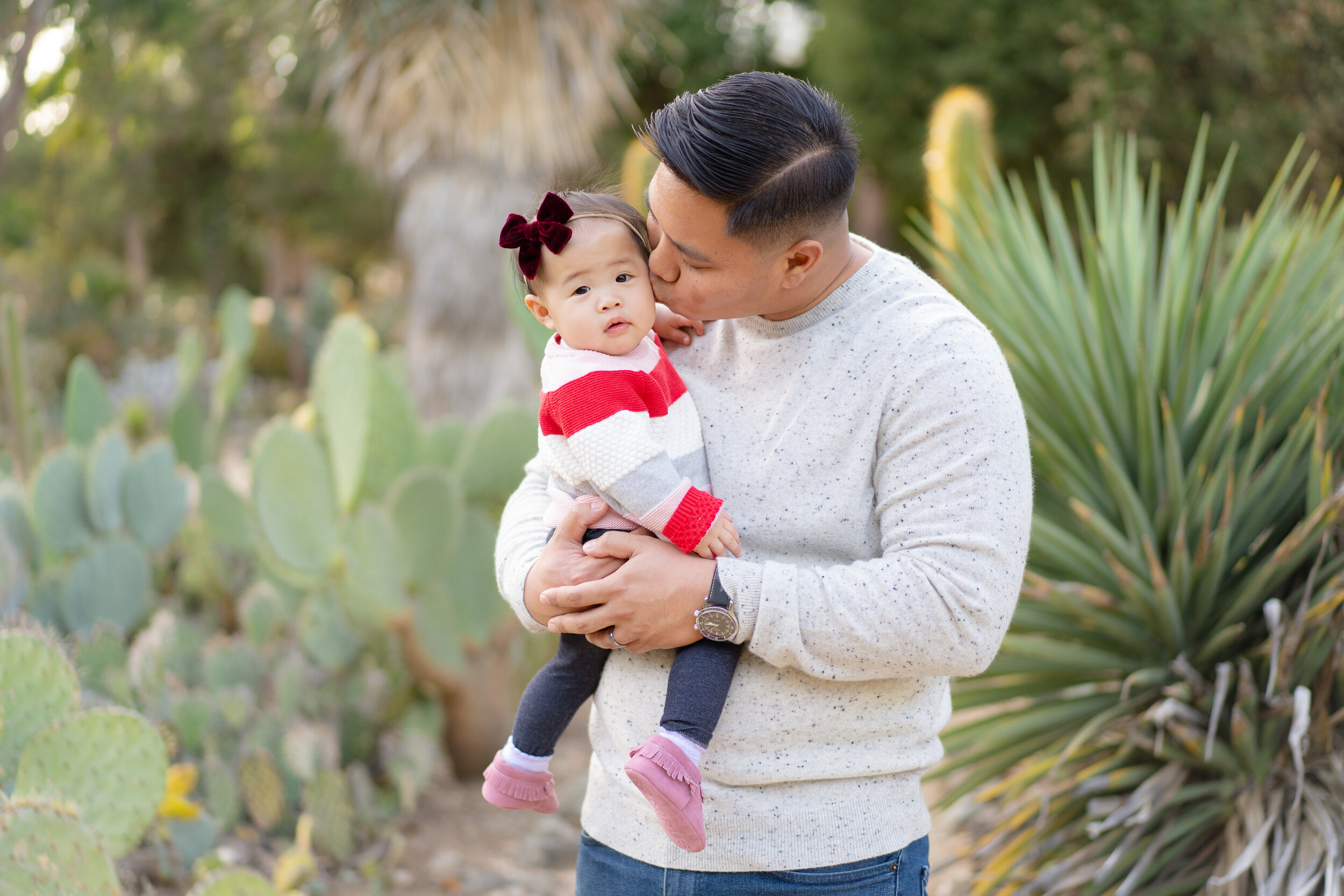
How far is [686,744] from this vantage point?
51.5 inches

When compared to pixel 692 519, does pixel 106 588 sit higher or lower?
lower

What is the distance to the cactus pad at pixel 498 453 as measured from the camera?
3822mm

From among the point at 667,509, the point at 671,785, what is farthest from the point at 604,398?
the point at 671,785

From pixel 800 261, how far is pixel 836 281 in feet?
0.31

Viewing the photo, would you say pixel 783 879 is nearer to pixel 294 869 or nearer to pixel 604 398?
pixel 604 398

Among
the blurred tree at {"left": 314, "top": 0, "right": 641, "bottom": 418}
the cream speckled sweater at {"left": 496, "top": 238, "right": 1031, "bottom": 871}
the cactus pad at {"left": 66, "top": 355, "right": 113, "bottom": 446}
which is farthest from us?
the blurred tree at {"left": 314, "top": 0, "right": 641, "bottom": 418}

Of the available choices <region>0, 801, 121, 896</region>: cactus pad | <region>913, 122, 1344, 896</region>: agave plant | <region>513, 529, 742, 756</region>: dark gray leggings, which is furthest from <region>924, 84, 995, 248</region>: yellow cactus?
<region>0, 801, 121, 896</region>: cactus pad

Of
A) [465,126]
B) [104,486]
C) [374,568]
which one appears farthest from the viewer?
[465,126]

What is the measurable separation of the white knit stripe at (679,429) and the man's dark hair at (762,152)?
0.28m

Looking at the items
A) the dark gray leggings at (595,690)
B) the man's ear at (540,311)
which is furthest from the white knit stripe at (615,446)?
the man's ear at (540,311)

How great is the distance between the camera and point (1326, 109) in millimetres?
5086

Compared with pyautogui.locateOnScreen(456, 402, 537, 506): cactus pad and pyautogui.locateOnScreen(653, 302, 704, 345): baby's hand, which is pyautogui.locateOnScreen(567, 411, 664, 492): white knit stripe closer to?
pyautogui.locateOnScreen(653, 302, 704, 345): baby's hand

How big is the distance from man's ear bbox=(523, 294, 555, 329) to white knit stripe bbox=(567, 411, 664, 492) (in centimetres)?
22

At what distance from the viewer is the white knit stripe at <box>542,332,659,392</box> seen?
1430 millimetres
